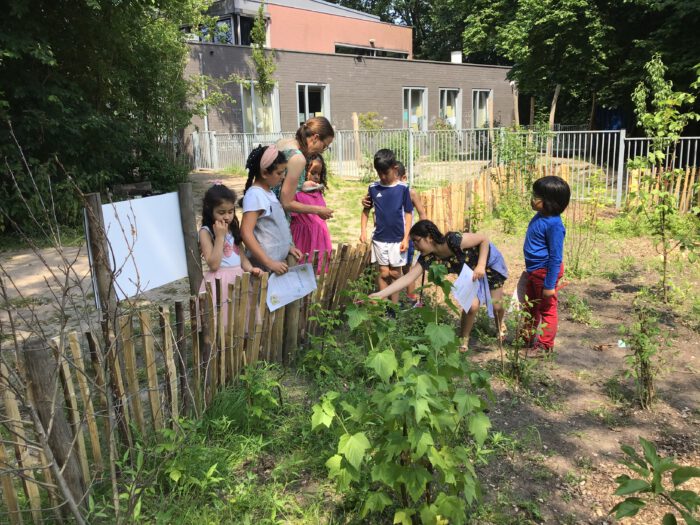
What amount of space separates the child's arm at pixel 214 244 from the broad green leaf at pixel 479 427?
6.45 feet

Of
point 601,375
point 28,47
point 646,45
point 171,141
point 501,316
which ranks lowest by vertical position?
point 601,375

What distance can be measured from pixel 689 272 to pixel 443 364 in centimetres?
561

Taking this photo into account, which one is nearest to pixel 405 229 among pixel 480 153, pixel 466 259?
pixel 466 259

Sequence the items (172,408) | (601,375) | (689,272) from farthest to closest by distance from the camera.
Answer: (689,272) < (601,375) < (172,408)

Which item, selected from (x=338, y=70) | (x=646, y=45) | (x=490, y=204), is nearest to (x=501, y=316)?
(x=490, y=204)

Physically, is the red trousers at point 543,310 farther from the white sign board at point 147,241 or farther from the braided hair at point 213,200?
the white sign board at point 147,241

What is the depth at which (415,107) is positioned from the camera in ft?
86.7

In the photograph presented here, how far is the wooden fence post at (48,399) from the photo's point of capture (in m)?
1.98

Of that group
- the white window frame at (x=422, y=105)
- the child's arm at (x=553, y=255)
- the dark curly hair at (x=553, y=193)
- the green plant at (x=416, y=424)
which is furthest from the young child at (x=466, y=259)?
the white window frame at (x=422, y=105)

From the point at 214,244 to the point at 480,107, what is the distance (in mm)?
29259

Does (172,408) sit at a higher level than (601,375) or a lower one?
higher

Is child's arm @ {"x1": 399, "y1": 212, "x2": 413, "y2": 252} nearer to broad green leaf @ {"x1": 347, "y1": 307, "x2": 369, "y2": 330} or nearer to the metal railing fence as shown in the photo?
broad green leaf @ {"x1": 347, "y1": 307, "x2": 369, "y2": 330}

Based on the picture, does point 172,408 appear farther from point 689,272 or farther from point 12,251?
point 12,251

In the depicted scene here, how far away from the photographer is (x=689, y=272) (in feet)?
20.7
